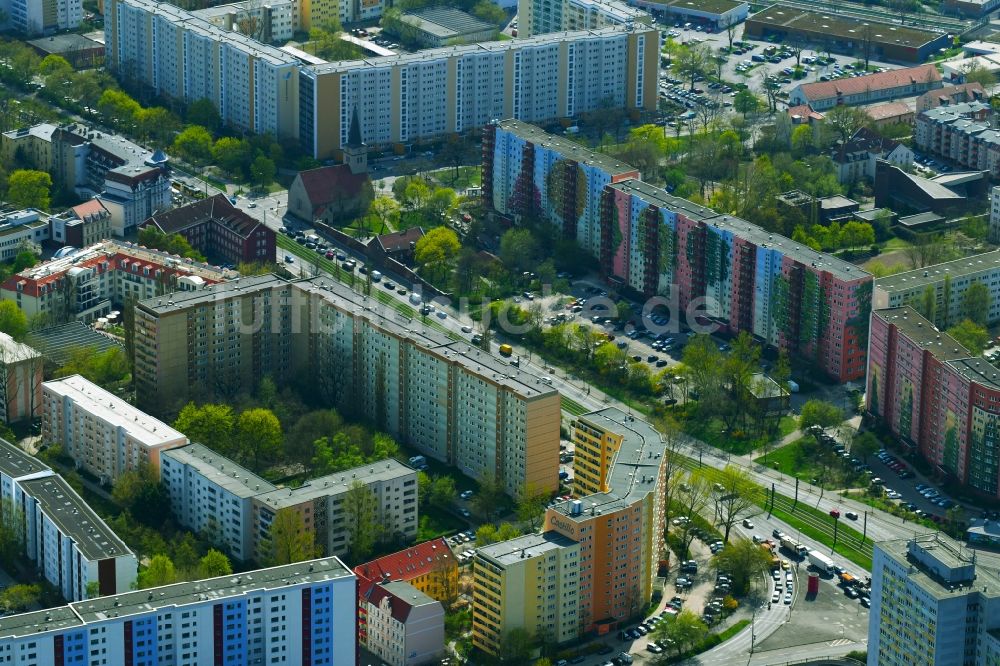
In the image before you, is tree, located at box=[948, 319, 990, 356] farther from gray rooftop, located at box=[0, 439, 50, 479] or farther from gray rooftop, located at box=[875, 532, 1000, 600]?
gray rooftop, located at box=[0, 439, 50, 479]

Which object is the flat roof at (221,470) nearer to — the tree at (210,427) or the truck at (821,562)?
the tree at (210,427)

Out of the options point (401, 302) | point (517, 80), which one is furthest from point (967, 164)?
point (401, 302)

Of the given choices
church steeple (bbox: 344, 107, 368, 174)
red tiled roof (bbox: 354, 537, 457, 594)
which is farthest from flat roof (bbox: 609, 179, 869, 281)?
red tiled roof (bbox: 354, 537, 457, 594)

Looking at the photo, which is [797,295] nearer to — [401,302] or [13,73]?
[401,302]

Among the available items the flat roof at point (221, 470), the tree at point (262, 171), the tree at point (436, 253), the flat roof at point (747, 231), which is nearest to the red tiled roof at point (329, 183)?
the tree at point (262, 171)

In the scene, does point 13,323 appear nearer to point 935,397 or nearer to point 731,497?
point 731,497

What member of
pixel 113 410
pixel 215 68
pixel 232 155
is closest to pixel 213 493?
pixel 113 410
